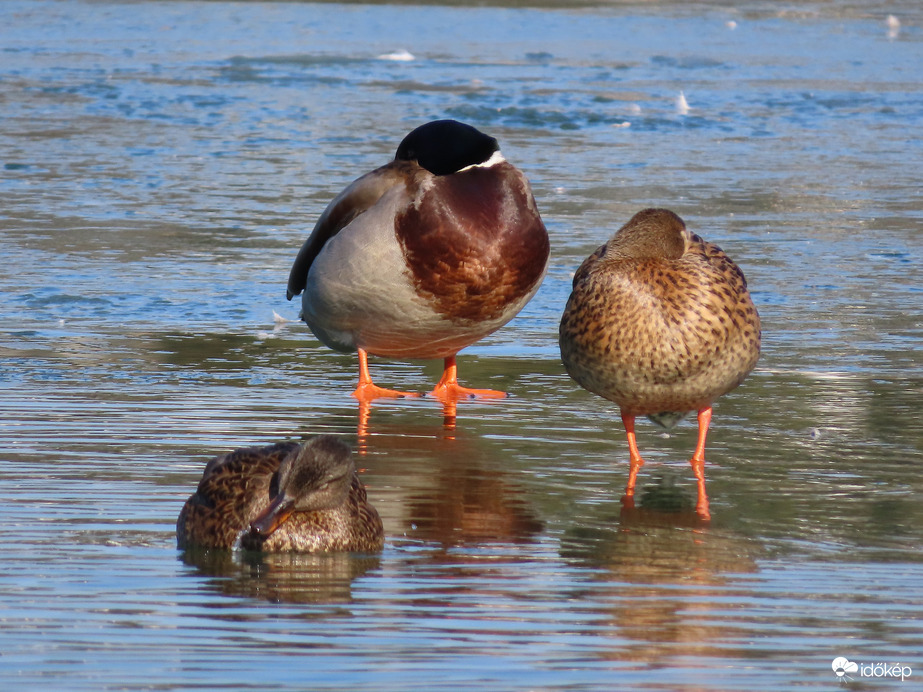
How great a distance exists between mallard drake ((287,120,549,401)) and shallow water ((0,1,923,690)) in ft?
1.01

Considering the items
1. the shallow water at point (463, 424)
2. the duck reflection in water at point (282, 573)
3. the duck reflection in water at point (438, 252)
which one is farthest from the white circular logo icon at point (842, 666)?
the duck reflection in water at point (438, 252)

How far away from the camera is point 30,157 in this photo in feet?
41.4

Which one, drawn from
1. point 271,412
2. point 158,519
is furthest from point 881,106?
point 158,519

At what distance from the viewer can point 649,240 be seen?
18.0 feet

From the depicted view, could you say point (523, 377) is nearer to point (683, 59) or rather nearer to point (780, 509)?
point (780, 509)

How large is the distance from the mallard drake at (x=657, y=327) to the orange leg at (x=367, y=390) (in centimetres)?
123

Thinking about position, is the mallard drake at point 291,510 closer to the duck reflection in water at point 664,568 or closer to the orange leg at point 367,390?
the duck reflection in water at point 664,568

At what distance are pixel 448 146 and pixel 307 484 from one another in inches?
102

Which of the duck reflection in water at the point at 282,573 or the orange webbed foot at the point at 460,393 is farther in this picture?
the orange webbed foot at the point at 460,393

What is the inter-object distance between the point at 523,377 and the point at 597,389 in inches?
55.0

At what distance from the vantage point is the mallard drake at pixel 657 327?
5.29 m

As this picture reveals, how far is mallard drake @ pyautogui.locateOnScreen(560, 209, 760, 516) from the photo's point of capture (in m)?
5.29

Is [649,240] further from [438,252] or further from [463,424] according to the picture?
[438,252]

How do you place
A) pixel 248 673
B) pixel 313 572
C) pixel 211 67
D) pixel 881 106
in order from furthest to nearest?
pixel 211 67 < pixel 881 106 < pixel 313 572 < pixel 248 673
